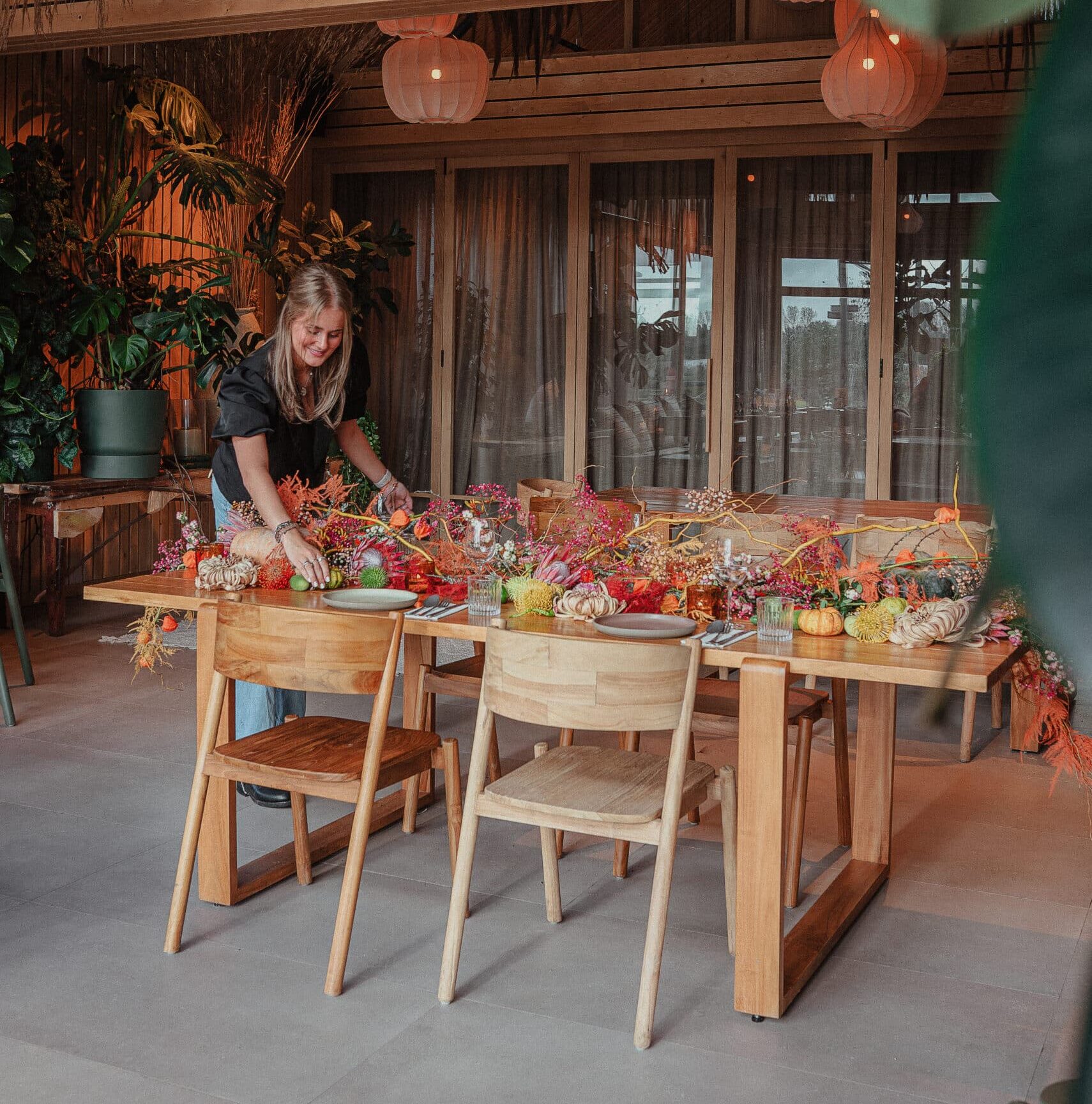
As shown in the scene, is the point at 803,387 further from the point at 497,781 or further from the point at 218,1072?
the point at 218,1072

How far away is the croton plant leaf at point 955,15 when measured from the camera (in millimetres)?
137

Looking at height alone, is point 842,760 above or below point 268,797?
above

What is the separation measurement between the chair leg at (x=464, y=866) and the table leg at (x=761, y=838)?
0.53 metres

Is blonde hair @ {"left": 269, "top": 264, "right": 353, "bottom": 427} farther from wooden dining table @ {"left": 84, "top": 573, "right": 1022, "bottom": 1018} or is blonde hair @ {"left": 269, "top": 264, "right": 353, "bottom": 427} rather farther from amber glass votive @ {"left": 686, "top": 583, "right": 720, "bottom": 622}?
amber glass votive @ {"left": 686, "top": 583, "right": 720, "bottom": 622}

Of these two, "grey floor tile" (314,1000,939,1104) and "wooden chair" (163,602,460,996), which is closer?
"grey floor tile" (314,1000,939,1104)

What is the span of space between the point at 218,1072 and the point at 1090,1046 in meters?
2.50

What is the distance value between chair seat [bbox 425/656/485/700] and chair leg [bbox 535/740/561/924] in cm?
56

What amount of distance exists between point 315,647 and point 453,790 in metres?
0.67

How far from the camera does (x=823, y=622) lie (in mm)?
2830

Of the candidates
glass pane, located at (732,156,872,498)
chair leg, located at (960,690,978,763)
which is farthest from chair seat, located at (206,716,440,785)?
glass pane, located at (732,156,872,498)

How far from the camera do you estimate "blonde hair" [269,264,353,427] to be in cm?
349

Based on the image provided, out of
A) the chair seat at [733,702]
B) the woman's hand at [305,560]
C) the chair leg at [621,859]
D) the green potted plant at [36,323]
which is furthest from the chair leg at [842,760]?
the green potted plant at [36,323]

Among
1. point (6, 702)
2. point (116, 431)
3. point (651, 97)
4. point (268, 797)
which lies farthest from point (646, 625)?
point (651, 97)

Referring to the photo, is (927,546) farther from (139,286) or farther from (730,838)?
(139,286)
